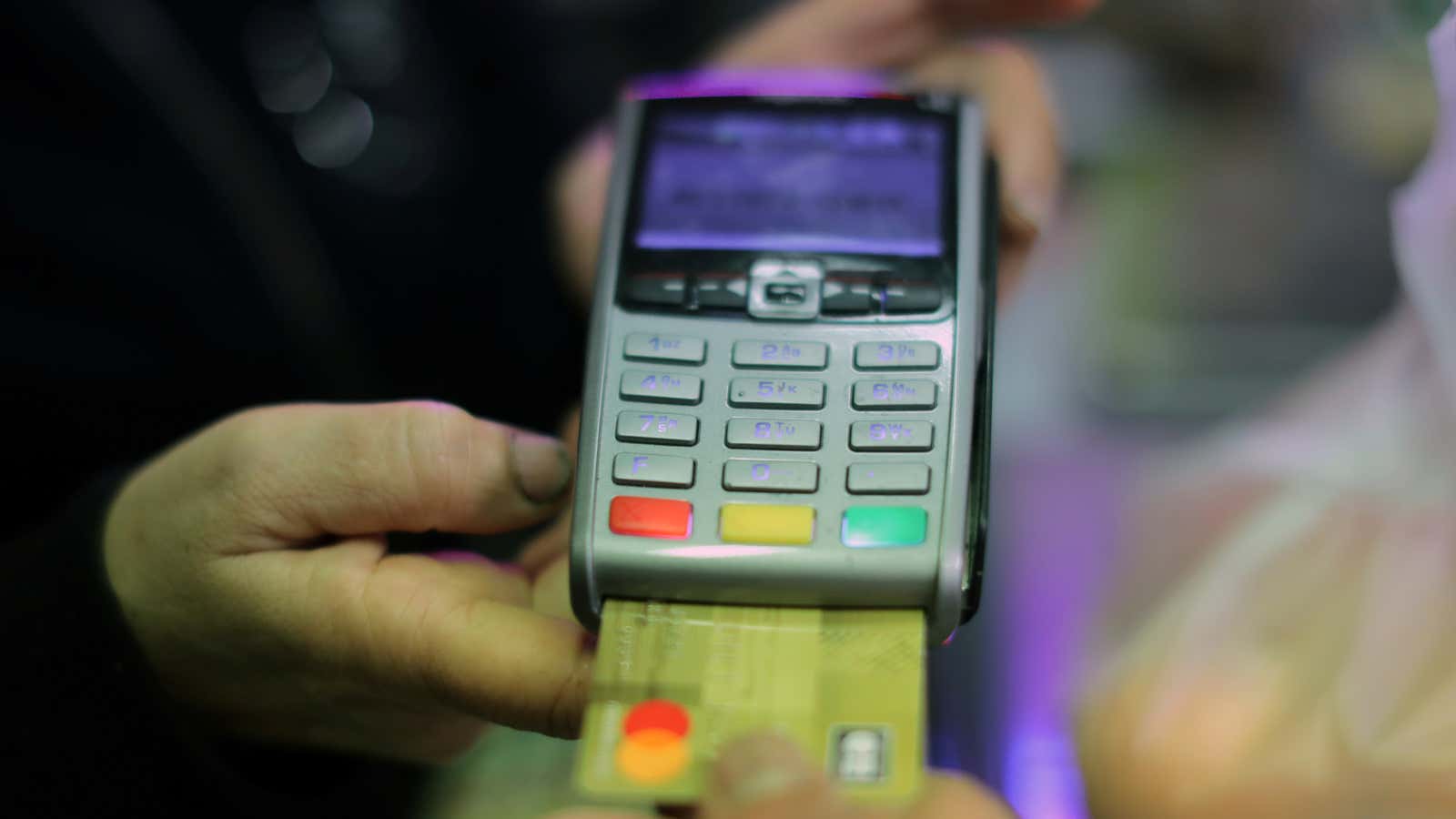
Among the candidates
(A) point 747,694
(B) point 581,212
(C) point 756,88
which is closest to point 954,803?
(A) point 747,694

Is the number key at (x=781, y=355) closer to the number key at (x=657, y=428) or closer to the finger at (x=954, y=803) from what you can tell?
the number key at (x=657, y=428)

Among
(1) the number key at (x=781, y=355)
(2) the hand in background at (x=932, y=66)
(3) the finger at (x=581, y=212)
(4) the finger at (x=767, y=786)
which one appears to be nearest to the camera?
(4) the finger at (x=767, y=786)

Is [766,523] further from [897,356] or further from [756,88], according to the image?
[756,88]

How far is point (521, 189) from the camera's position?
0.73 metres

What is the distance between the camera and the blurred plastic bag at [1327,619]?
0.41 m

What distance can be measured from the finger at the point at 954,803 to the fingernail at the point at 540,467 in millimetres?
154

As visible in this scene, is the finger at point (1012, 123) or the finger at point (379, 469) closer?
the finger at point (379, 469)

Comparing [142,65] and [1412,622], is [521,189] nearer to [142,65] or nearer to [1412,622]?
[142,65]

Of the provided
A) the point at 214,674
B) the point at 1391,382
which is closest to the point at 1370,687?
the point at 1391,382

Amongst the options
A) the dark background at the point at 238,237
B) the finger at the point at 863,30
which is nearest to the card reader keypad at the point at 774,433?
the dark background at the point at 238,237

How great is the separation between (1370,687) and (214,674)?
0.43 metres

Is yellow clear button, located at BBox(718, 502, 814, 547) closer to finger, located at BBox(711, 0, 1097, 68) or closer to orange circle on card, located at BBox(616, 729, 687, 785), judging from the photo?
orange circle on card, located at BBox(616, 729, 687, 785)

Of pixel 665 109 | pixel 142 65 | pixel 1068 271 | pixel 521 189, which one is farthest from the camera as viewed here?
pixel 1068 271

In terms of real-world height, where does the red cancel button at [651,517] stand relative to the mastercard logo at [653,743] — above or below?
above
